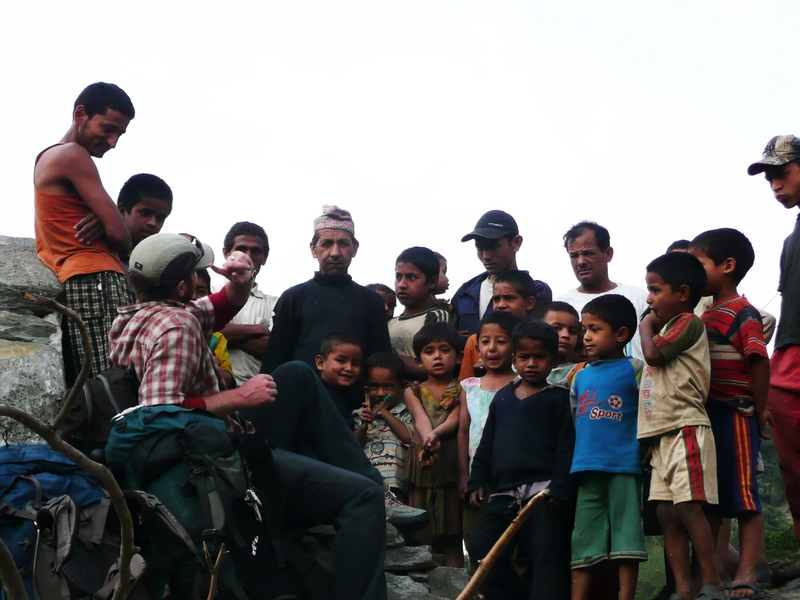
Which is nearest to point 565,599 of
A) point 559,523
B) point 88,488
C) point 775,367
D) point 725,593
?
point 559,523

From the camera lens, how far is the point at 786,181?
5414mm

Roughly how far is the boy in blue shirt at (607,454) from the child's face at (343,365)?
4.15 ft

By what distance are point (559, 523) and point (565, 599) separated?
36 cm

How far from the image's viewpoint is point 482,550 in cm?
514

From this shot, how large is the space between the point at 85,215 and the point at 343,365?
5.24 feet

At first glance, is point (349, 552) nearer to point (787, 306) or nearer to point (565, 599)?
point (565, 599)

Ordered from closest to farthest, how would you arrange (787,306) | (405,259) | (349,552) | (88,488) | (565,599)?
(88,488) → (349,552) → (565,599) → (787,306) → (405,259)

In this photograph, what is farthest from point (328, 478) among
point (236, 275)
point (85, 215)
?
point (85, 215)

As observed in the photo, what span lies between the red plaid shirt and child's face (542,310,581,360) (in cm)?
209

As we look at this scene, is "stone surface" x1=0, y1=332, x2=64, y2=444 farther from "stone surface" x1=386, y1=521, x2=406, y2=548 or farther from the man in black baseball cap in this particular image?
the man in black baseball cap

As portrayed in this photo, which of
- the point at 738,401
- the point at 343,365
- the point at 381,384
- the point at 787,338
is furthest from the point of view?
the point at 381,384

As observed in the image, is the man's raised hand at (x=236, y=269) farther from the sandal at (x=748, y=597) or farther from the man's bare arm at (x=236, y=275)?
Result: the sandal at (x=748, y=597)

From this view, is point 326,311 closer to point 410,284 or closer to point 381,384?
point 381,384

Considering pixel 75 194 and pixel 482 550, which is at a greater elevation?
pixel 75 194
